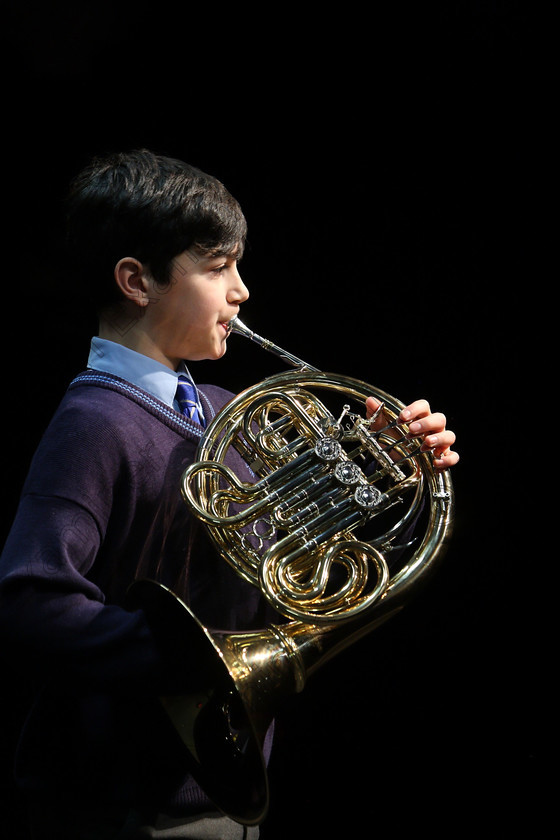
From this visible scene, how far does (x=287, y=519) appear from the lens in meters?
1.00

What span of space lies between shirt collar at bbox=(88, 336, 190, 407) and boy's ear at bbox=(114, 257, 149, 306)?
80 millimetres

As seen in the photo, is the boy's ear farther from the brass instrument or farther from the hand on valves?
the hand on valves

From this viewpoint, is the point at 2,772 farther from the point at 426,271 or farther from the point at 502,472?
the point at 426,271

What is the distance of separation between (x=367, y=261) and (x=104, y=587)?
1.01 m

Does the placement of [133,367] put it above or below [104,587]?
above

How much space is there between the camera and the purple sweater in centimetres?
83

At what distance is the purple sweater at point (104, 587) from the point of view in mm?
835

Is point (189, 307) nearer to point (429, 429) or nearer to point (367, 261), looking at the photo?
point (429, 429)

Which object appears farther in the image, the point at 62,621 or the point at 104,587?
the point at 104,587

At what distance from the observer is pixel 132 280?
1097 millimetres

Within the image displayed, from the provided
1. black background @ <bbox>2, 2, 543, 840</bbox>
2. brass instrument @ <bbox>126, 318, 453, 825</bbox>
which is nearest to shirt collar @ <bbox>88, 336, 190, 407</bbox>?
brass instrument @ <bbox>126, 318, 453, 825</bbox>

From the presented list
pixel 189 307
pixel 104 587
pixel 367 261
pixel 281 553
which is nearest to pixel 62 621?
pixel 104 587

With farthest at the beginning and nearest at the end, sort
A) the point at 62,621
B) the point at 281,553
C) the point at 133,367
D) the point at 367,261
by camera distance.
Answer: the point at 367,261 < the point at 133,367 < the point at 281,553 < the point at 62,621

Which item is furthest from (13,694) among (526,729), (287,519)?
(526,729)
